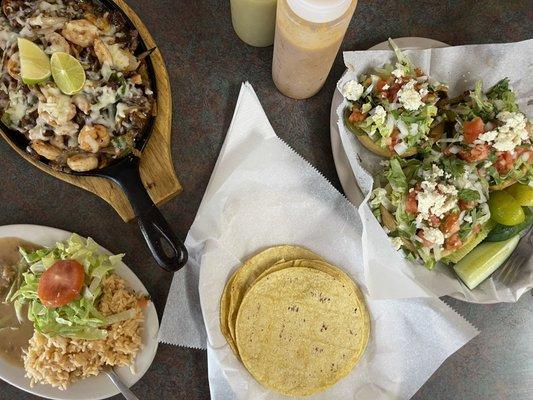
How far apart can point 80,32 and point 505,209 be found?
66.4 inches

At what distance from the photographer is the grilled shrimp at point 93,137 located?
5.88 feet

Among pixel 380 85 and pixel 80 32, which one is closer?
pixel 80 32

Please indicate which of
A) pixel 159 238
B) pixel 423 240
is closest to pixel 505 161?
pixel 423 240

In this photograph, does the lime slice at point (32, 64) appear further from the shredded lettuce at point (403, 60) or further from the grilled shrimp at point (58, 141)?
the shredded lettuce at point (403, 60)

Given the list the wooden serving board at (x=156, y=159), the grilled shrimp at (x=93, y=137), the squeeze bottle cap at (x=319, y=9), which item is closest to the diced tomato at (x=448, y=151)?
the squeeze bottle cap at (x=319, y=9)

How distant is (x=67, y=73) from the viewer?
1759mm

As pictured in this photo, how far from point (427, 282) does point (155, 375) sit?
1.16 metres

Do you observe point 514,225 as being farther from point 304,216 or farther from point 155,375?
point 155,375

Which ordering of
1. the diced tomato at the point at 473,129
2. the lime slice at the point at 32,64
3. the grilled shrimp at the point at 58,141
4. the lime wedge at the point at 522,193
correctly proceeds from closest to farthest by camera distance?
the lime slice at the point at 32,64
the grilled shrimp at the point at 58,141
the diced tomato at the point at 473,129
the lime wedge at the point at 522,193

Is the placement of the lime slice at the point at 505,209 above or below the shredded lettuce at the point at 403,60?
below

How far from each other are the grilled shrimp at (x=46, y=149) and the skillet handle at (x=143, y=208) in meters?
0.18

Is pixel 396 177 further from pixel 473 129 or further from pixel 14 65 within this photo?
pixel 14 65

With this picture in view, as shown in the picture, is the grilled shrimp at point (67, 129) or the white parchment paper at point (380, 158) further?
the white parchment paper at point (380, 158)

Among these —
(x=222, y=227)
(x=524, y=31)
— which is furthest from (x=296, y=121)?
(x=524, y=31)
